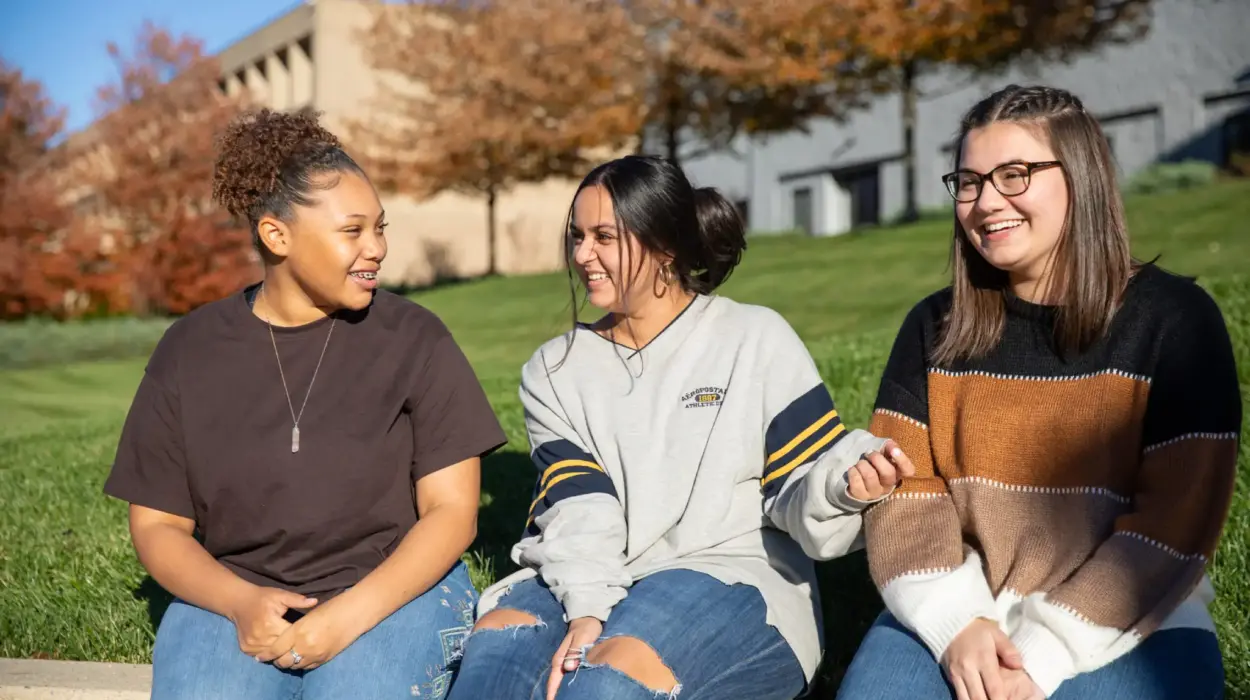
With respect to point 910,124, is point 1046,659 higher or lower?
lower

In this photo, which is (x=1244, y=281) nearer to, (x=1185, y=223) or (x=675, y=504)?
(x=675, y=504)

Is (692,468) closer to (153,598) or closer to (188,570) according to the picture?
(188,570)

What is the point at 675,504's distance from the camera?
3078mm

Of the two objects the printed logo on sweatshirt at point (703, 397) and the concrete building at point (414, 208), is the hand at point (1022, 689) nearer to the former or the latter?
the printed logo on sweatshirt at point (703, 397)

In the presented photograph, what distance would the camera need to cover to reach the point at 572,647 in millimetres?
2678

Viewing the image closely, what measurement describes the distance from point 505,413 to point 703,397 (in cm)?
448

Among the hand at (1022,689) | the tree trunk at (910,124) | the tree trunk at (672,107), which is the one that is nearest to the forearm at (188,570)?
the hand at (1022,689)

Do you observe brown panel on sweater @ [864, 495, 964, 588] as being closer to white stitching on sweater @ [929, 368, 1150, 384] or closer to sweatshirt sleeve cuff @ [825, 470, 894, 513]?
sweatshirt sleeve cuff @ [825, 470, 894, 513]

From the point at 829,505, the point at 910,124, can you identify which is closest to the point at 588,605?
the point at 829,505

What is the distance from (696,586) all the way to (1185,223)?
1459 cm

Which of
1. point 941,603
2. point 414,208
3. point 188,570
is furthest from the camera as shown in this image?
point 414,208

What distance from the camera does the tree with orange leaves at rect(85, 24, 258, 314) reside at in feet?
73.5

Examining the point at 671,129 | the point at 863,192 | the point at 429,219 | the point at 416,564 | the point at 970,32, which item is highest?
the point at 970,32

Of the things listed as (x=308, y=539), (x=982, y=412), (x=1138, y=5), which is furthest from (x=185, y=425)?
(x=1138, y=5)
